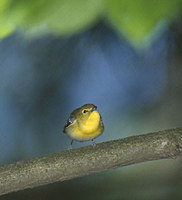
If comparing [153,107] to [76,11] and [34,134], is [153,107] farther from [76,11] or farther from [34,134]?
[76,11]

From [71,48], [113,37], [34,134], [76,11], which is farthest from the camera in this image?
[34,134]

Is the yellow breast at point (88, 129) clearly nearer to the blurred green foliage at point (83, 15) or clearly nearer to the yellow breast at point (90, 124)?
the yellow breast at point (90, 124)

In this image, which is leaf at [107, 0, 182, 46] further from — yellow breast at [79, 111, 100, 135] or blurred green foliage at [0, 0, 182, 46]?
yellow breast at [79, 111, 100, 135]

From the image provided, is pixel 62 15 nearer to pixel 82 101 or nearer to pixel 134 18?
pixel 134 18

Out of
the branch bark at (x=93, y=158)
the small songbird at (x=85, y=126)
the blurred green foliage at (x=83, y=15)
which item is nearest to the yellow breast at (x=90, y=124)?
the small songbird at (x=85, y=126)

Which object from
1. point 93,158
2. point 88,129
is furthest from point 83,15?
point 88,129

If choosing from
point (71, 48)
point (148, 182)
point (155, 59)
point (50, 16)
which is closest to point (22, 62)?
point (71, 48)
